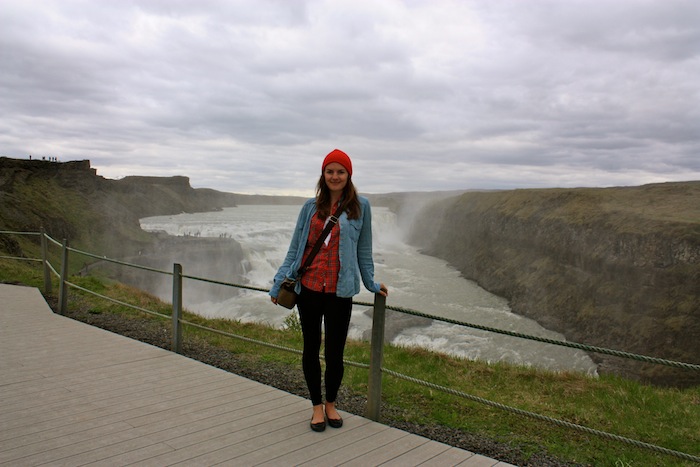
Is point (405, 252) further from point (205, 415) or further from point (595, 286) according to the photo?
point (205, 415)

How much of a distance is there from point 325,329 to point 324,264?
0.57 meters

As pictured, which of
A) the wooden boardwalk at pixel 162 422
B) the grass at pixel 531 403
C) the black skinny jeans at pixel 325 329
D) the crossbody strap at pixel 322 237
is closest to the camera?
the wooden boardwalk at pixel 162 422

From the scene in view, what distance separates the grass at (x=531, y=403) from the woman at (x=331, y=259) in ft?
5.06

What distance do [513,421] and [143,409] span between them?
3724mm

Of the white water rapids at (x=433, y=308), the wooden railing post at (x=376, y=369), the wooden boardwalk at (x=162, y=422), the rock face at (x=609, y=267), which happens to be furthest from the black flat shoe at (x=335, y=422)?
the rock face at (x=609, y=267)

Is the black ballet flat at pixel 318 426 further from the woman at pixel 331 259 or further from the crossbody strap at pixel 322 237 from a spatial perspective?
the crossbody strap at pixel 322 237

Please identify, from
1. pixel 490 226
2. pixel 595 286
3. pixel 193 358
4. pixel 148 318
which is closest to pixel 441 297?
pixel 595 286

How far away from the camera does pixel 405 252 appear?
59500 mm

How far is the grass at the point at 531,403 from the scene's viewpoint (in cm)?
460

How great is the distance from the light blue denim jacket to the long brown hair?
0.17ft

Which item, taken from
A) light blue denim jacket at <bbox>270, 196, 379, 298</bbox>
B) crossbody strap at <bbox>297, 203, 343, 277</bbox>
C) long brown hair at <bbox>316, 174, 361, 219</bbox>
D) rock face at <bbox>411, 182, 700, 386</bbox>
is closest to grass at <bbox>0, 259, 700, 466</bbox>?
light blue denim jacket at <bbox>270, 196, 379, 298</bbox>

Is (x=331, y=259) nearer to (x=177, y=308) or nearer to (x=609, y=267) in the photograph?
(x=177, y=308)

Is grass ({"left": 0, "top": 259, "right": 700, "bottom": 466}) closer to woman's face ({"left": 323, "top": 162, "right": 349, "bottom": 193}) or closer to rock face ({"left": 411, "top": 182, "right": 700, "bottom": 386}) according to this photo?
woman's face ({"left": 323, "top": 162, "right": 349, "bottom": 193})

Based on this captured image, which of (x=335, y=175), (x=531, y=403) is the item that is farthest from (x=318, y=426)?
(x=531, y=403)
